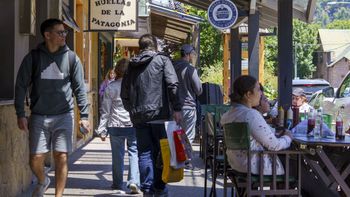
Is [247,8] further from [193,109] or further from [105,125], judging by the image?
[105,125]

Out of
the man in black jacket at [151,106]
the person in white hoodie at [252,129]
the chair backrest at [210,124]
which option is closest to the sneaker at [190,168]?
the chair backrest at [210,124]

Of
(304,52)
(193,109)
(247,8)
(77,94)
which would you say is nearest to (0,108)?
(77,94)

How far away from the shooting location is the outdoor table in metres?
5.84

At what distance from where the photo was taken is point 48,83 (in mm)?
6484

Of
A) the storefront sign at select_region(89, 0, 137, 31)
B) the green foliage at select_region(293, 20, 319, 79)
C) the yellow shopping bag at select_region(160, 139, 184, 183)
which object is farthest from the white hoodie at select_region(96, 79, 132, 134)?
the green foliage at select_region(293, 20, 319, 79)

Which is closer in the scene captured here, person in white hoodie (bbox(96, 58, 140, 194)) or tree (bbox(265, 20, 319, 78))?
person in white hoodie (bbox(96, 58, 140, 194))

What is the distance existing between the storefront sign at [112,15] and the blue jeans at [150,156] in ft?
15.2

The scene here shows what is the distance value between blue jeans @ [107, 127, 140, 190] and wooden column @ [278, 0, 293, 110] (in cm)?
267

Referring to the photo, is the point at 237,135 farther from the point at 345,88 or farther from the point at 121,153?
the point at 345,88

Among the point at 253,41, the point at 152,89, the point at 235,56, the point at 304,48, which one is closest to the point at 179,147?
the point at 152,89

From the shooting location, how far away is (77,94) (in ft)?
21.8

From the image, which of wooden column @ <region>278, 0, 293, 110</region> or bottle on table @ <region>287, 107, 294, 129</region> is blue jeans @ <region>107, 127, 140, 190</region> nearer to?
bottle on table @ <region>287, 107, 294, 129</region>

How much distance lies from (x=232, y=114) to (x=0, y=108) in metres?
2.59

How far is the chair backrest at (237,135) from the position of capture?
5.75 meters
